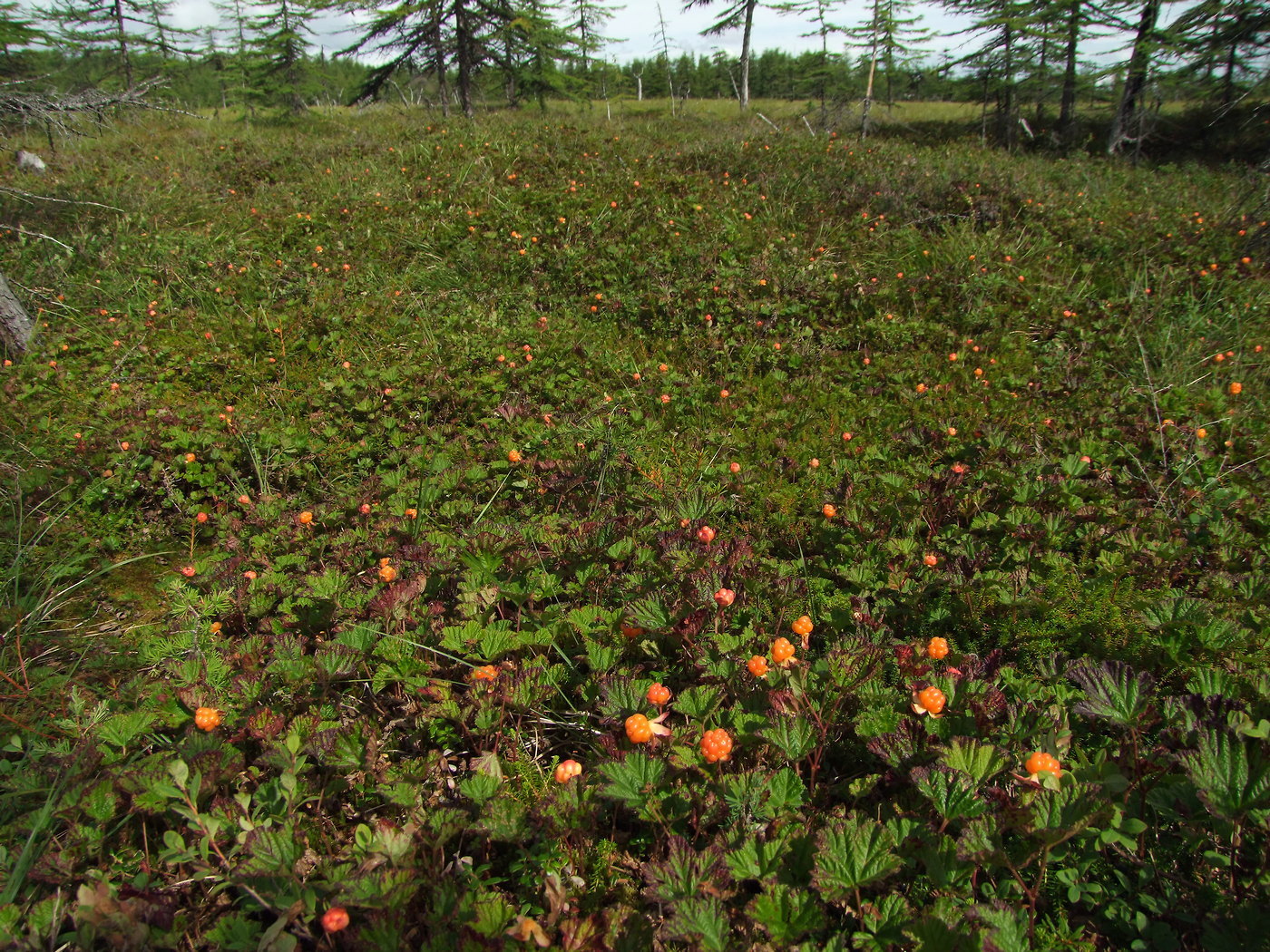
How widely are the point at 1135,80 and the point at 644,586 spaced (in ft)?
51.1

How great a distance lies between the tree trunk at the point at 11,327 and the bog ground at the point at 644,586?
12 centimetres

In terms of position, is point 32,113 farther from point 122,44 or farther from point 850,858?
point 122,44

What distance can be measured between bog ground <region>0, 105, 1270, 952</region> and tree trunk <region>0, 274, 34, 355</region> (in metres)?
0.12

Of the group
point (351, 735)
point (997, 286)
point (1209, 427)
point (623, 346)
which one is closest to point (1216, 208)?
point (997, 286)

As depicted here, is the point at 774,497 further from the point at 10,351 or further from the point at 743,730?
the point at 10,351

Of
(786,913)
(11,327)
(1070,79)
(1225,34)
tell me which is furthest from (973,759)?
(1070,79)

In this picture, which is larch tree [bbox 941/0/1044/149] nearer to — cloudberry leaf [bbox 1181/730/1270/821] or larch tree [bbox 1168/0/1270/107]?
larch tree [bbox 1168/0/1270/107]

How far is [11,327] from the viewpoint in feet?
16.7

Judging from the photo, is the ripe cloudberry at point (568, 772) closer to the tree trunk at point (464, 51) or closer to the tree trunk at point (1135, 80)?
the tree trunk at point (464, 51)

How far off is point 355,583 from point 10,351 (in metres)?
4.58

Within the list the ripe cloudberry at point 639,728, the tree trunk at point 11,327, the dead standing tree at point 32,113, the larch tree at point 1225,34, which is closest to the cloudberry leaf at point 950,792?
the ripe cloudberry at point 639,728

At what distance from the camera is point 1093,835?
5.47 ft

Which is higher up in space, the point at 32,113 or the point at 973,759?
the point at 32,113

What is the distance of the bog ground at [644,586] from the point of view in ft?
5.41
